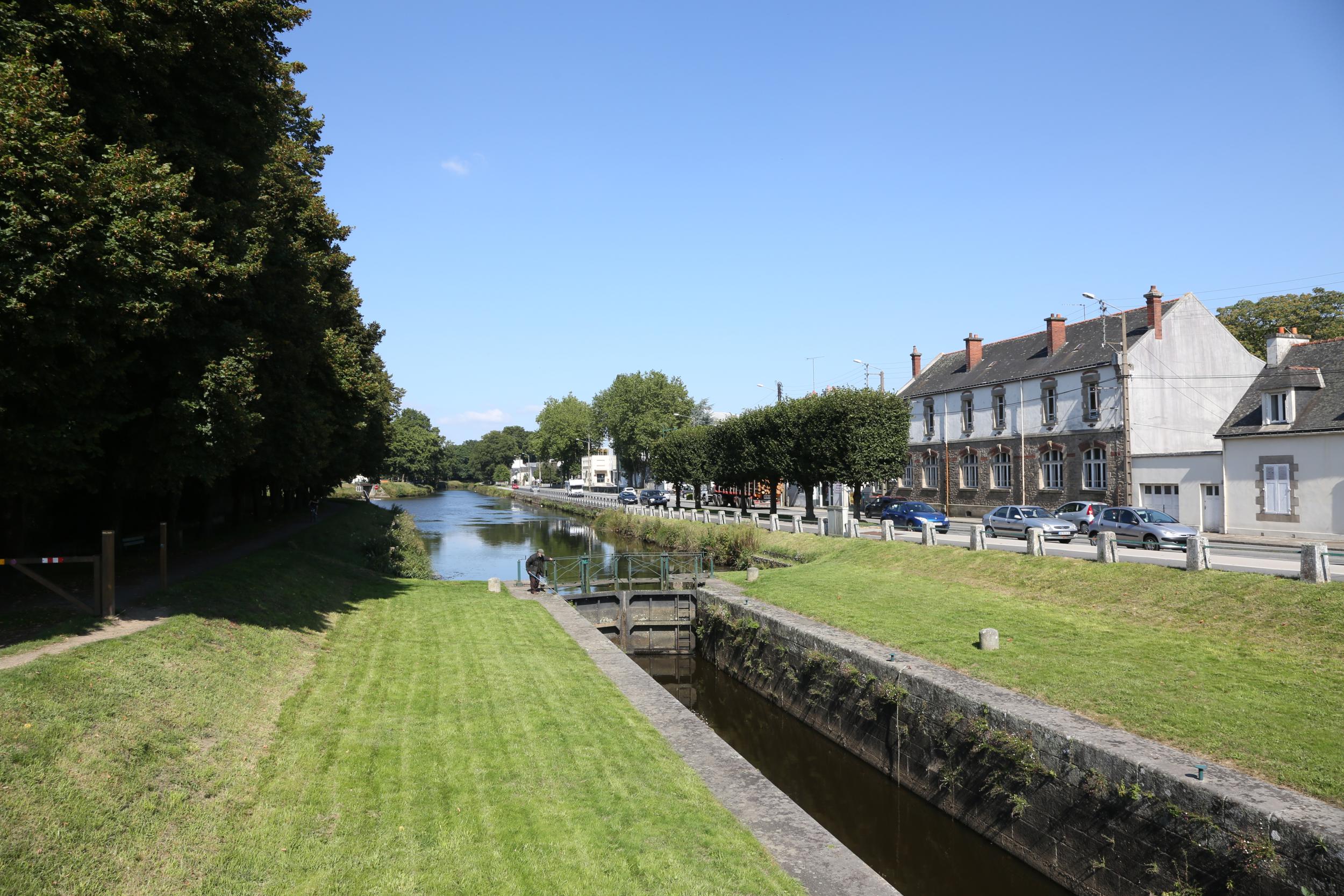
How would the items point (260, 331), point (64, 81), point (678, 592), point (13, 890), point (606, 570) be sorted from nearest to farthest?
point (13, 890)
point (64, 81)
point (260, 331)
point (678, 592)
point (606, 570)

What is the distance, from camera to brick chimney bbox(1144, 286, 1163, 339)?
3816 cm

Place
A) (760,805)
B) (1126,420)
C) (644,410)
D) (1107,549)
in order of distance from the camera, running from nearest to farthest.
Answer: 1. (760,805)
2. (1107,549)
3. (1126,420)
4. (644,410)

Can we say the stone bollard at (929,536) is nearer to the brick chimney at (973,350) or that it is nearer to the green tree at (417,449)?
the brick chimney at (973,350)

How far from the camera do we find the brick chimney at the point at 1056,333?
43.0 m

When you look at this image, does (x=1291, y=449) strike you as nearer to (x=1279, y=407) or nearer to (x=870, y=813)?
(x=1279, y=407)

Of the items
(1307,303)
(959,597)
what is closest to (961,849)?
(959,597)

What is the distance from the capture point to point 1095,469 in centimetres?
3862

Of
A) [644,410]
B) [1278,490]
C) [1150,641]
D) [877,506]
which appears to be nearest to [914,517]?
[877,506]

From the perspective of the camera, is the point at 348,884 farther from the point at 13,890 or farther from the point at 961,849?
the point at 961,849

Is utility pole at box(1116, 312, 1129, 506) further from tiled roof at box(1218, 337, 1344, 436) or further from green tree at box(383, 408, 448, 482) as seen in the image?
green tree at box(383, 408, 448, 482)

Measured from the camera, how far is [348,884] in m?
6.38

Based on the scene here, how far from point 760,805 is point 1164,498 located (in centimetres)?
3319

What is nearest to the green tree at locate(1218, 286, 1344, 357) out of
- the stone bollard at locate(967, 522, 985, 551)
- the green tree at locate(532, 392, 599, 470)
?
the stone bollard at locate(967, 522, 985, 551)

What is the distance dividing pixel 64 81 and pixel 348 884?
10.4m
